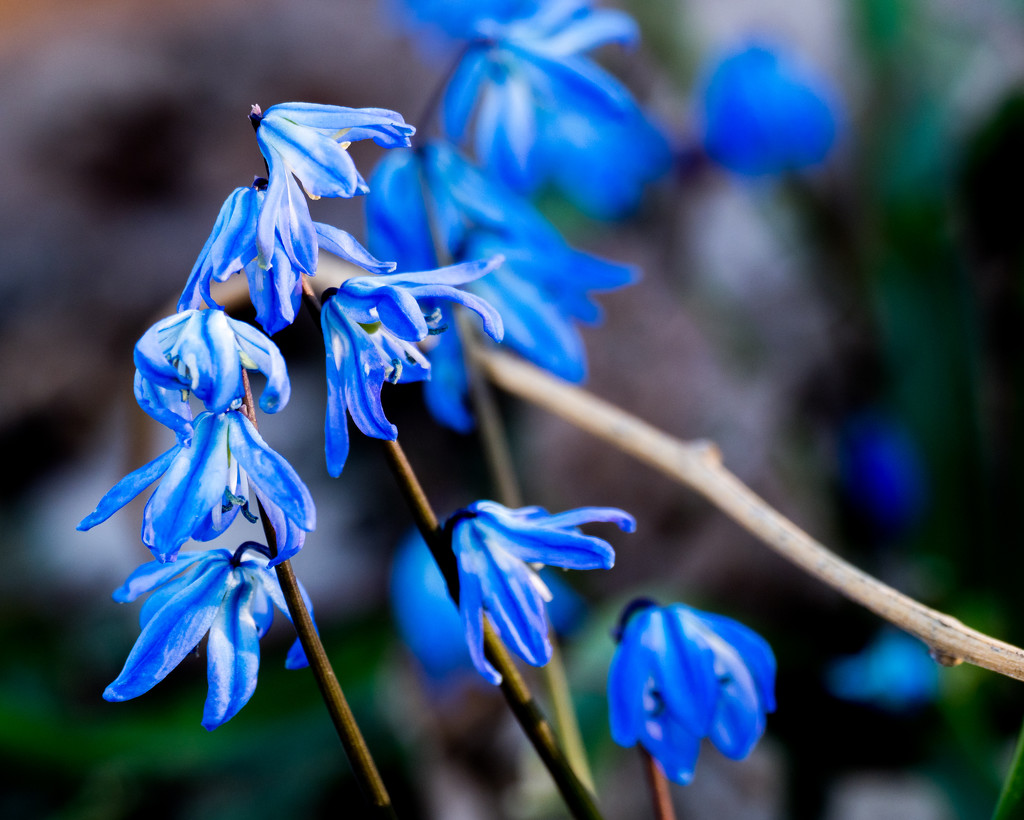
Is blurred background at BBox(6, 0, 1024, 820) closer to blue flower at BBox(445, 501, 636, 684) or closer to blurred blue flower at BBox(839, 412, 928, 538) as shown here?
blurred blue flower at BBox(839, 412, 928, 538)

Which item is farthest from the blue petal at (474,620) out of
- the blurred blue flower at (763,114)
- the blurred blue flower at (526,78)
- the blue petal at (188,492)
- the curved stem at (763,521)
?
the blurred blue flower at (763,114)

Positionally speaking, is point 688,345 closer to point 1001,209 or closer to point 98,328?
point 1001,209

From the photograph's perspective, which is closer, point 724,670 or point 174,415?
point 174,415

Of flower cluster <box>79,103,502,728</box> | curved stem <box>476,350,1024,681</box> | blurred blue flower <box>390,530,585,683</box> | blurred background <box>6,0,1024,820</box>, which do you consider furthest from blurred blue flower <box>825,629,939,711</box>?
flower cluster <box>79,103,502,728</box>

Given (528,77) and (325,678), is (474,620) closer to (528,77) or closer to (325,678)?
(325,678)

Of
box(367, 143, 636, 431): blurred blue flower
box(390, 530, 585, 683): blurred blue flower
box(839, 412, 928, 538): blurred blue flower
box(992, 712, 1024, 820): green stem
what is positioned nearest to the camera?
box(992, 712, 1024, 820): green stem

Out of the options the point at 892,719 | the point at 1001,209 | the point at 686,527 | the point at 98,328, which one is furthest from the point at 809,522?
the point at 98,328

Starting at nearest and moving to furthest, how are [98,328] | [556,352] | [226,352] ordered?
[226,352]
[556,352]
[98,328]

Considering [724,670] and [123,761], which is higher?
[724,670]
